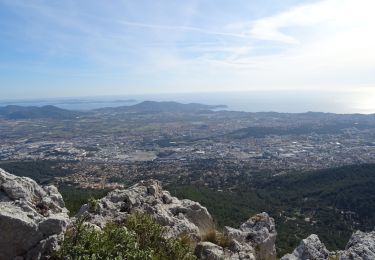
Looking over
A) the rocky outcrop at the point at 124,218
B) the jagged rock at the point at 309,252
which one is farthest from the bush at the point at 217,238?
the jagged rock at the point at 309,252

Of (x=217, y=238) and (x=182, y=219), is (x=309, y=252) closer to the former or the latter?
(x=217, y=238)

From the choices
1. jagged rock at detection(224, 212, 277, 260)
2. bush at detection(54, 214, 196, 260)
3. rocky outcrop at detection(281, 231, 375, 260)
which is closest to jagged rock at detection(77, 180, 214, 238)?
jagged rock at detection(224, 212, 277, 260)

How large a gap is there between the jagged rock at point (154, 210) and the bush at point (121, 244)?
1.65 metres

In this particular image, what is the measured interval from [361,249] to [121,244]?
32.2 feet

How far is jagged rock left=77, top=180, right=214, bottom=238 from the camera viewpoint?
14438mm

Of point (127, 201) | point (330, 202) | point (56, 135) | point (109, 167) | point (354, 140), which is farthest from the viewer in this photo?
point (56, 135)

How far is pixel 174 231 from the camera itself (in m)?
14.6

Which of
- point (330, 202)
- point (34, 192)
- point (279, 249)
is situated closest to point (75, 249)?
point (34, 192)

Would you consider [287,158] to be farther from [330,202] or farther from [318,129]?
[318,129]

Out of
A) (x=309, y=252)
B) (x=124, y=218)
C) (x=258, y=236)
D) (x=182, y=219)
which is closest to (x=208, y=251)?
(x=182, y=219)

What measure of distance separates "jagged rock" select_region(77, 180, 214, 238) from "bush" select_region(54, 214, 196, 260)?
1.65 m

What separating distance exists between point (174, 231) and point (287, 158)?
120 m

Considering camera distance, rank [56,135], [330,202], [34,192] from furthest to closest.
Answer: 1. [56,135]
2. [330,202]
3. [34,192]

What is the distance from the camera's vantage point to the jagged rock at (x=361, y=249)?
15.1 m
